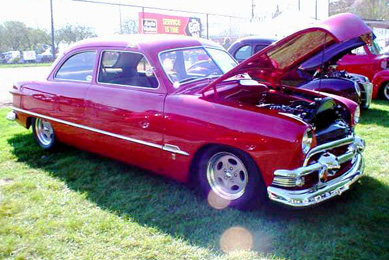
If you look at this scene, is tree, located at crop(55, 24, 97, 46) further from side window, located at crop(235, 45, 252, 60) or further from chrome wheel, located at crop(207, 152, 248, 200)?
chrome wheel, located at crop(207, 152, 248, 200)

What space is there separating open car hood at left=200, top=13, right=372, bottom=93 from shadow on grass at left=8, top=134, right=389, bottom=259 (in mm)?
1181

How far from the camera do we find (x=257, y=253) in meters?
2.78

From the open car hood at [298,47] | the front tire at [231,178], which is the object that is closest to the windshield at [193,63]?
the open car hood at [298,47]

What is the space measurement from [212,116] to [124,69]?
164 cm

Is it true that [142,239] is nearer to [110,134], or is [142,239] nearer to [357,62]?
[110,134]

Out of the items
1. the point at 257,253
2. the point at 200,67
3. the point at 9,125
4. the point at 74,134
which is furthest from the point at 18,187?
the point at 9,125

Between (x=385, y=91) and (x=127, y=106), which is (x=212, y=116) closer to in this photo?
(x=127, y=106)

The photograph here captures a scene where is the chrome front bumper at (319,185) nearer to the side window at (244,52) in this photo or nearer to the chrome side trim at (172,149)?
the chrome side trim at (172,149)

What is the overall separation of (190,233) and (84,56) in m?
2.70

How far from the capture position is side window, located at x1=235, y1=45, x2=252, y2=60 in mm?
8555

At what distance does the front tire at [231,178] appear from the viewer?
321 cm

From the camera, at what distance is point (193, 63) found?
4250 millimetres

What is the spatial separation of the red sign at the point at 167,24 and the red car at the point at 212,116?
10902 mm

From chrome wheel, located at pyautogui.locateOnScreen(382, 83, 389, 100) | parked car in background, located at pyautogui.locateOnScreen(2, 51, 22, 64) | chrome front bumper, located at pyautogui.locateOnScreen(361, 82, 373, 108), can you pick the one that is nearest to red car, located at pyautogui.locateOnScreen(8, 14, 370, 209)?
chrome front bumper, located at pyautogui.locateOnScreen(361, 82, 373, 108)
